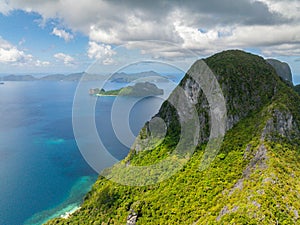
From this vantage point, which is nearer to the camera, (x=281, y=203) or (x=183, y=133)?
(x=281, y=203)

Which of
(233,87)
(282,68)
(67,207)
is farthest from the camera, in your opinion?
(282,68)

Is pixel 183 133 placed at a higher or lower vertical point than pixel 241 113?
lower

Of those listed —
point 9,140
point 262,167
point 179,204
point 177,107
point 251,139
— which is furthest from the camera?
point 9,140

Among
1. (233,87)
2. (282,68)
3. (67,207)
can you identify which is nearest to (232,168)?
(233,87)

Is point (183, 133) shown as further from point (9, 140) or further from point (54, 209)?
point (9, 140)

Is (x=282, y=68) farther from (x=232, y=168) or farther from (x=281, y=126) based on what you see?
(x=232, y=168)

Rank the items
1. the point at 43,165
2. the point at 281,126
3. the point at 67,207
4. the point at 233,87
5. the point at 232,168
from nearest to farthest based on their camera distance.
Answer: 1. the point at 232,168
2. the point at 281,126
3. the point at 233,87
4. the point at 67,207
5. the point at 43,165

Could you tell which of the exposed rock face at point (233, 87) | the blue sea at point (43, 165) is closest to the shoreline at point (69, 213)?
the blue sea at point (43, 165)

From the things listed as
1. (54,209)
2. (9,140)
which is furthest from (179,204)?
(9,140)
